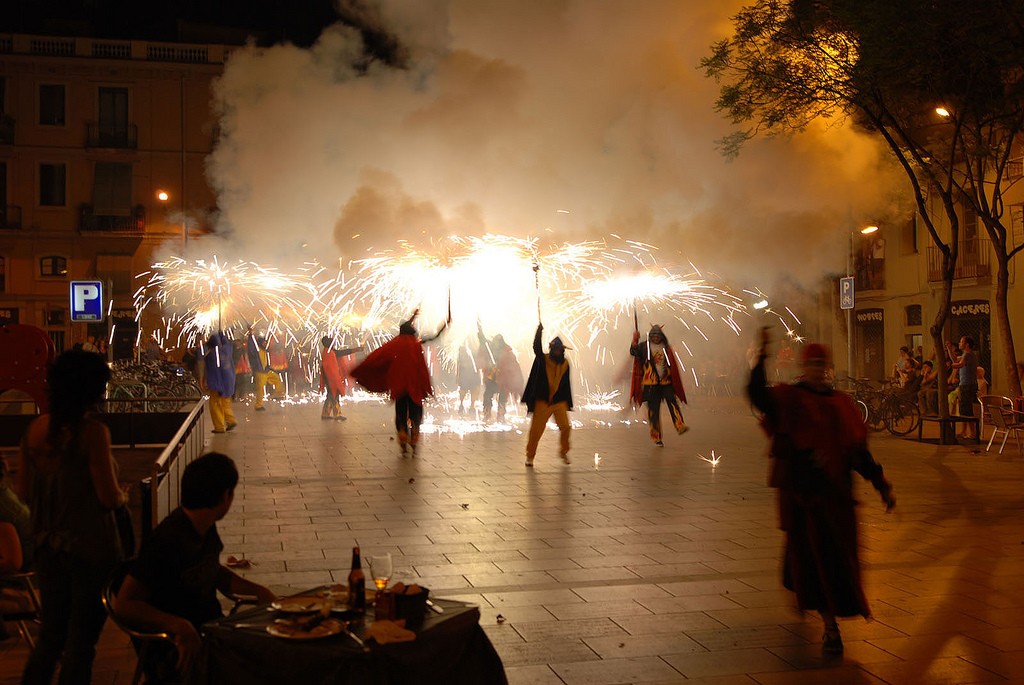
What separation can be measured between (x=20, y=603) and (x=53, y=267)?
117ft

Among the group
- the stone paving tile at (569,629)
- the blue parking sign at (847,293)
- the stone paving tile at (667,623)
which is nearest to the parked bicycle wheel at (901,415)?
the blue parking sign at (847,293)

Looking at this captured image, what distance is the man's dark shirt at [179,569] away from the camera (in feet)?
11.5

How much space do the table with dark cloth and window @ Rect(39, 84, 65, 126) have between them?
40174 mm

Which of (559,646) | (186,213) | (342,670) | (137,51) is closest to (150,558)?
(342,670)

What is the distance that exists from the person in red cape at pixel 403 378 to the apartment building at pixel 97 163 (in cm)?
2590

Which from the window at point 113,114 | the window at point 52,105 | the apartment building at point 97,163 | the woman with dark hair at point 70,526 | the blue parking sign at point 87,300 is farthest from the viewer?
the window at point 113,114

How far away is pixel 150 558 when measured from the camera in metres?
3.50

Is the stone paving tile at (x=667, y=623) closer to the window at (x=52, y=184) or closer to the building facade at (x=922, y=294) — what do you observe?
the building facade at (x=922, y=294)

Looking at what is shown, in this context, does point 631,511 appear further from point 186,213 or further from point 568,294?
point 186,213

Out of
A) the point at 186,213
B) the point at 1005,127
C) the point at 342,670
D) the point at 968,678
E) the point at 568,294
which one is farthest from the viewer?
the point at 186,213

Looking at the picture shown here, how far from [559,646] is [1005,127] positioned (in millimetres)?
12603

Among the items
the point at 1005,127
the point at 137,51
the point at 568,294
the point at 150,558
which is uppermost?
the point at 137,51

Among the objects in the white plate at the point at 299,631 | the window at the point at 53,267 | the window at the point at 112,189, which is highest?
the window at the point at 112,189

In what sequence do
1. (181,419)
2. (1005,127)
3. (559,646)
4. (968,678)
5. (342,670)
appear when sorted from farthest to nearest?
1. (1005,127)
2. (181,419)
3. (559,646)
4. (968,678)
5. (342,670)
